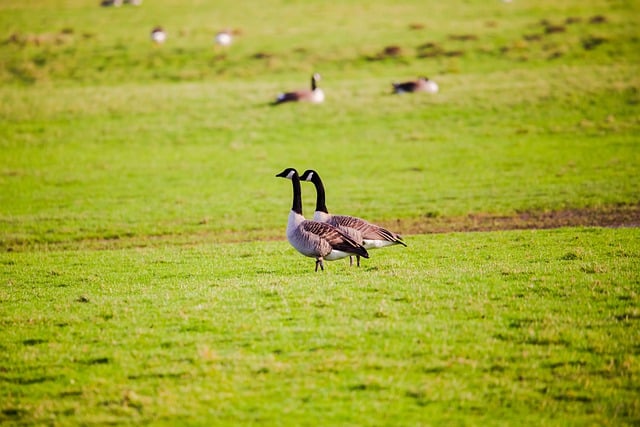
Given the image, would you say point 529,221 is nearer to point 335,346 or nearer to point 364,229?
point 364,229

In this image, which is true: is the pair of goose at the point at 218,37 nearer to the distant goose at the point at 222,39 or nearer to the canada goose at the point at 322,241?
the distant goose at the point at 222,39

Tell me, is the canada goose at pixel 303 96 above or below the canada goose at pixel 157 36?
below

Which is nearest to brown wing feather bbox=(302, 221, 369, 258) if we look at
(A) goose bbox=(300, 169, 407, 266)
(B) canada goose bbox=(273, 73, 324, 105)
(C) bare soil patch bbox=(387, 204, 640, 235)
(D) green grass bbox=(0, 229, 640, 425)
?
(D) green grass bbox=(0, 229, 640, 425)

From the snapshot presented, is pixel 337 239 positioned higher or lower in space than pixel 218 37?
lower

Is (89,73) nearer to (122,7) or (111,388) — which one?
(122,7)

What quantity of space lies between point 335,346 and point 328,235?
4.27 m

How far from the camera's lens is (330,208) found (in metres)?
28.0

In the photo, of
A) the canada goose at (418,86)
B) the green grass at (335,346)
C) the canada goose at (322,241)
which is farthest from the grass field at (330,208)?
the canada goose at (418,86)

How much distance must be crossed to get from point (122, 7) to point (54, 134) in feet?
156

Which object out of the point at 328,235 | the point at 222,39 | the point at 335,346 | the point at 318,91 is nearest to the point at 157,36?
the point at 222,39

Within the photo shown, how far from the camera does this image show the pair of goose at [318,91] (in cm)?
4422

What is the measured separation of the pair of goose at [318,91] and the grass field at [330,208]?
0.74 meters

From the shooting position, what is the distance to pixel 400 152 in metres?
37.1

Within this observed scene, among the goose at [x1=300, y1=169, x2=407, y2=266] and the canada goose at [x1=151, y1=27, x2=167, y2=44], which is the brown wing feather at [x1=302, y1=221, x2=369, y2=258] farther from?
the canada goose at [x1=151, y1=27, x2=167, y2=44]
